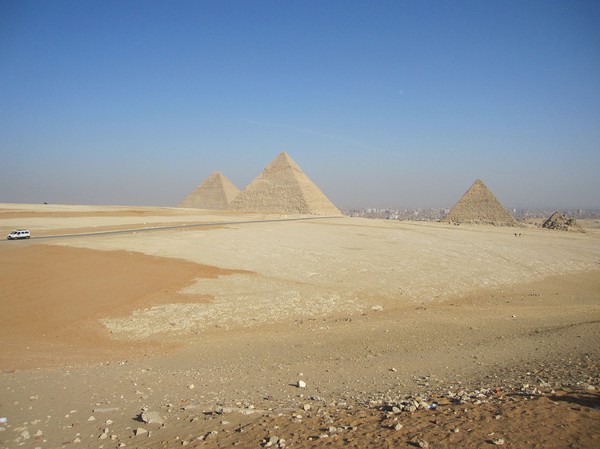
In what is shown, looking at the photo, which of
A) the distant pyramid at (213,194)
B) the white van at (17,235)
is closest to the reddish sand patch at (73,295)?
the white van at (17,235)

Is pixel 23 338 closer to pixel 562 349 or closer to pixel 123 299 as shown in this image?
pixel 123 299

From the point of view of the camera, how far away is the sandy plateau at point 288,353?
4.61 meters

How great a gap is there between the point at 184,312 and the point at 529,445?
9.79 metres

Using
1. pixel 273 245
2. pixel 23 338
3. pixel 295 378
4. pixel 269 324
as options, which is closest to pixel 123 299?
pixel 23 338

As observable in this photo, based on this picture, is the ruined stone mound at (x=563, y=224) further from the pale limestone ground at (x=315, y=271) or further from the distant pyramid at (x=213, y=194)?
the distant pyramid at (x=213, y=194)

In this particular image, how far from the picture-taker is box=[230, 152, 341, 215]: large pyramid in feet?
288

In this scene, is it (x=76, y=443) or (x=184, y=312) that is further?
(x=184, y=312)

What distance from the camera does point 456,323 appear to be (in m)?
10.8

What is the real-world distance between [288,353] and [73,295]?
8.07 meters

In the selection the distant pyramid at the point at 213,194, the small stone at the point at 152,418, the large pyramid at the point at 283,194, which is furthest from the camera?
the distant pyramid at the point at 213,194

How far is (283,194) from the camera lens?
298 feet

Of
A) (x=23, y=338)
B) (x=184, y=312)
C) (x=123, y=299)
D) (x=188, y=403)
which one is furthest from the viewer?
(x=123, y=299)

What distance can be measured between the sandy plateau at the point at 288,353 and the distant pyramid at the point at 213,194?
87.2 meters

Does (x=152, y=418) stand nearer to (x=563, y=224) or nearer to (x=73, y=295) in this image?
(x=73, y=295)
